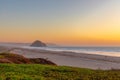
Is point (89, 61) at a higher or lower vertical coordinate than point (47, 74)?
higher

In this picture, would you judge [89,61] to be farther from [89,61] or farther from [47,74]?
[47,74]

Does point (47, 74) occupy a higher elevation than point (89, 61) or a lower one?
lower

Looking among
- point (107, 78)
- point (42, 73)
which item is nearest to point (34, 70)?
point (42, 73)

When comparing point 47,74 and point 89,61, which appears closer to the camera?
point 47,74

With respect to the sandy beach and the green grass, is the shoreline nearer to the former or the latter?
the sandy beach

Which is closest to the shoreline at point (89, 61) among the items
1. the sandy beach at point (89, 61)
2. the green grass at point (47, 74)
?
the sandy beach at point (89, 61)

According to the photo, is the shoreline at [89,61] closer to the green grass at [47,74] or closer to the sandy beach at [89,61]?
the sandy beach at [89,61]

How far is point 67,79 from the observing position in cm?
2034

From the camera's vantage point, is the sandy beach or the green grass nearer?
the green grass

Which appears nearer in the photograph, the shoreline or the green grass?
the green grass

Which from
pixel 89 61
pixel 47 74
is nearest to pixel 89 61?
pixel 89 61

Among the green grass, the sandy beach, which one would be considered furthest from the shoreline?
the green grass

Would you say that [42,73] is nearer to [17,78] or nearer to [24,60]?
[17,78]

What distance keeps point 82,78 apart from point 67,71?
13.8 ft
